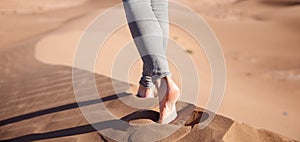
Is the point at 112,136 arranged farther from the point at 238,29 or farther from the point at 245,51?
the point at 238,29

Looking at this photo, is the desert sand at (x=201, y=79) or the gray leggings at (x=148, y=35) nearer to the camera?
the gray leggings at (x=148, y=35)

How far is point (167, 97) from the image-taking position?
213 cm

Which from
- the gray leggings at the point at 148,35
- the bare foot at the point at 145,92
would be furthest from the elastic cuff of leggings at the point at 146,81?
the gray leggings at the point at 148,35

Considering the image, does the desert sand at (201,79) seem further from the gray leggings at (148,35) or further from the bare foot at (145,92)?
the gray leggings at (148,35)

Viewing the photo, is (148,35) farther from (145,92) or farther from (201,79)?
(201,79)

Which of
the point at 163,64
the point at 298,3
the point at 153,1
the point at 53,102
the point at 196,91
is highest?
the point at 153,1

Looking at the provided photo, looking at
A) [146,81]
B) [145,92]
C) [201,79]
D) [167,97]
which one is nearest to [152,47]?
[167,97]

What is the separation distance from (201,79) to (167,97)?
6.15 feet

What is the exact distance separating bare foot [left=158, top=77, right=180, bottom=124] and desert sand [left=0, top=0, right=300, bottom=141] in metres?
0.14

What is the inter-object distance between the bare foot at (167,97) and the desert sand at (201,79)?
0.14 m

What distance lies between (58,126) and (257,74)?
3.55 metres

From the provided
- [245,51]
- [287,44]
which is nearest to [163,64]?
[245,51]

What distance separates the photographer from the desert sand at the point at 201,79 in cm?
225

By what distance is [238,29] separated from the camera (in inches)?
328
